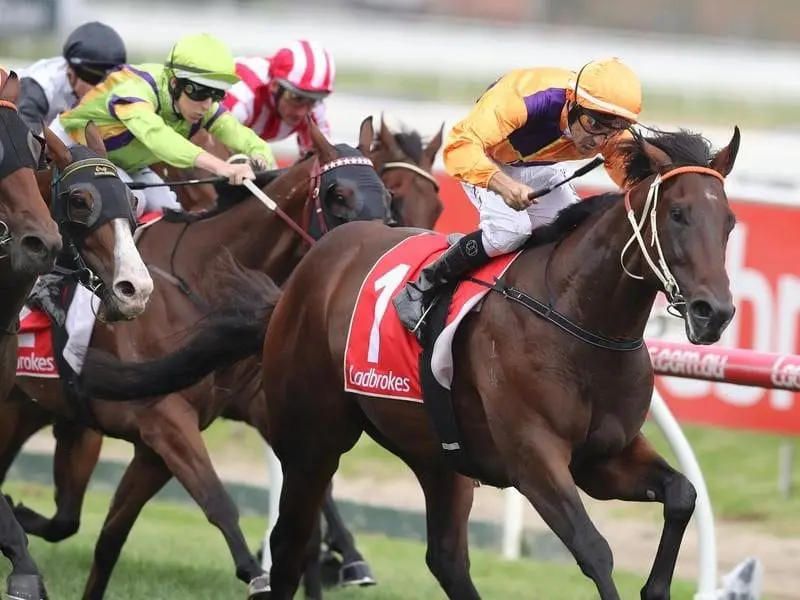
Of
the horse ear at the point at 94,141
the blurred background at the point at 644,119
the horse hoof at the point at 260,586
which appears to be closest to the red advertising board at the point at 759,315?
the blurred background at the point at 644,119

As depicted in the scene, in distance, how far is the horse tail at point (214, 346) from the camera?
5711mm

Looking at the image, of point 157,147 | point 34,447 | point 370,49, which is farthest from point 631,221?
point 370,49

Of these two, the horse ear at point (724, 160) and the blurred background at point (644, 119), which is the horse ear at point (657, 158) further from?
the blurred background at point (644, 119)

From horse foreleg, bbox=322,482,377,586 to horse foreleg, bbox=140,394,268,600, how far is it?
3.00ft

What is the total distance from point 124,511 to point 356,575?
41.2 inches

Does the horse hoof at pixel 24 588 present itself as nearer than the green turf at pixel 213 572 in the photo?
Yes

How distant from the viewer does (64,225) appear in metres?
4.72

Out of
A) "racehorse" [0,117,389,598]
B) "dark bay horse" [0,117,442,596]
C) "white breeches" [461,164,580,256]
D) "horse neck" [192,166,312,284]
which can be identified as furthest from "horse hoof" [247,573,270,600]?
"white breeches" [461,164,580,256]

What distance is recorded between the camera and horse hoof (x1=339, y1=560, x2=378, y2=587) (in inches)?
260

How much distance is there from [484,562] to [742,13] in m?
15.0

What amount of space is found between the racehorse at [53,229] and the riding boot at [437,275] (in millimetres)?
796

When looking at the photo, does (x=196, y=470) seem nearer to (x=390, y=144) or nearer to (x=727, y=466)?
(x=390, y=144)

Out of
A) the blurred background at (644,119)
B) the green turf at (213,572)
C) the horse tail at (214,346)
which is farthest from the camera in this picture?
the blurred background at (644,119)

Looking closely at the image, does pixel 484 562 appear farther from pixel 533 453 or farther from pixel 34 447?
pixel 34 447
